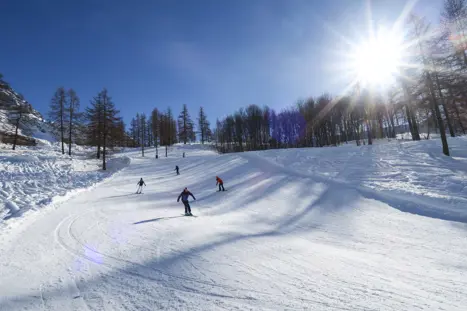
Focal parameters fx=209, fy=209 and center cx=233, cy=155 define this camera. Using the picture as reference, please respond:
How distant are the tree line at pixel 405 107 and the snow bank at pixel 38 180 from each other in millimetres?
27847

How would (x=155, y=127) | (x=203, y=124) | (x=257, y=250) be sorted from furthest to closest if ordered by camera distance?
Answer: (x=203, y=124) → (x=155, y=127) → (x=257, y=250)

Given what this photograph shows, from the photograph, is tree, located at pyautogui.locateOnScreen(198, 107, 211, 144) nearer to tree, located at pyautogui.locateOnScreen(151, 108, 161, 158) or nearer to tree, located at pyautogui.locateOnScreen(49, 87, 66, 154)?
tree, located at pyautogui.locateOnScreen(151, 108, 161, 158)

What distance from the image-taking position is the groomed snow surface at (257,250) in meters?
3.91

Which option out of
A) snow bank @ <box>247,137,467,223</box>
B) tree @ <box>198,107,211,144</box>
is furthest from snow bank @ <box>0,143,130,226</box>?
tree @ <box>198,107,211,144</box>

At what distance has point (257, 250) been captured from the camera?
601 cm

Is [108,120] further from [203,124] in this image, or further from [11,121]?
[203,124]

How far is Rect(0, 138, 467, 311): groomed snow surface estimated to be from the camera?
3912 millimetres

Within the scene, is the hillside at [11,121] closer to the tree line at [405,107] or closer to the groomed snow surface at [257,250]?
the groomed snow surface at [257,250]

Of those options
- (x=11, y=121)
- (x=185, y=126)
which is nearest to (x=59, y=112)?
(x=11, y=121)

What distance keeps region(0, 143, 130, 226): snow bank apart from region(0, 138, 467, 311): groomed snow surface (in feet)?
2.78

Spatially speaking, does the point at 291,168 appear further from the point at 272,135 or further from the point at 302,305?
the point at 272,135

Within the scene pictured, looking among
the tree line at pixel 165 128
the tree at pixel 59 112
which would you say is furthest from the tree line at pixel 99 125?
the tree line at pixel 165 128

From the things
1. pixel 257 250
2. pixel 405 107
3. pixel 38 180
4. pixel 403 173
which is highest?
pixel 405 107

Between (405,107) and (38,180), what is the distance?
134ft
